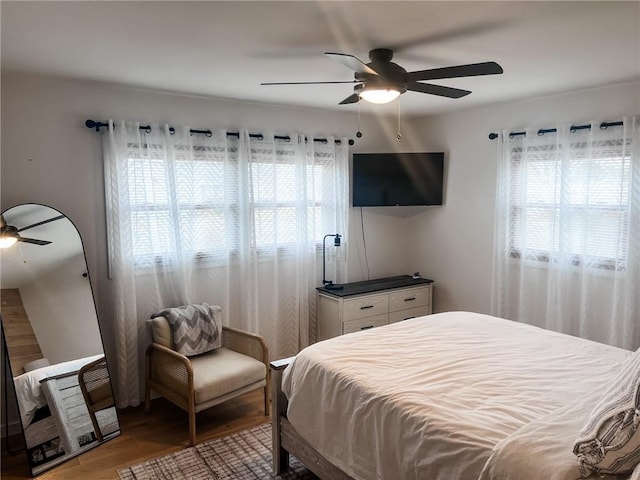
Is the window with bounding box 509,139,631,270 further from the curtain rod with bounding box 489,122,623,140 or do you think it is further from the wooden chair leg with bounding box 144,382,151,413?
the wooden chair leg with bounding box 144,382,151,413

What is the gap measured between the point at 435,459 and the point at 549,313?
8.48 feet

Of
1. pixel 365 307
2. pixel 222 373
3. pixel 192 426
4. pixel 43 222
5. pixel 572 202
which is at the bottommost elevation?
pixel 192 426

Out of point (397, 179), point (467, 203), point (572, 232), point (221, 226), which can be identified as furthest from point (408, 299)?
point (221, 226)

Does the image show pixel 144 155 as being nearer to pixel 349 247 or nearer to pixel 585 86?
pixel 349 247

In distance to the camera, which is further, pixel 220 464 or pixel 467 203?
pixel 467 203

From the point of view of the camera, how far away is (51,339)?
3.04 metres

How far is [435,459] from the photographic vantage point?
176cm

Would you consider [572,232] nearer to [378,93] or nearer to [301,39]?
[378,93]

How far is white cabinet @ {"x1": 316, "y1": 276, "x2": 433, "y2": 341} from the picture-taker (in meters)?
4.21

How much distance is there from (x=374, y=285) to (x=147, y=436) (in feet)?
7.97

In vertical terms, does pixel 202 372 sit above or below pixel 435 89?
below

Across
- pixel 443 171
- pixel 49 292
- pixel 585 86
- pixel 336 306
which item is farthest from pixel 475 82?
pixel 49 292

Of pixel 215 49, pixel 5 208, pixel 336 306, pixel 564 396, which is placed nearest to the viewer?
pixel 564 396

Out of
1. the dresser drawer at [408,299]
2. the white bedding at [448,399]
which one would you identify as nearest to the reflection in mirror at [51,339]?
the white bedding at [448,399]
